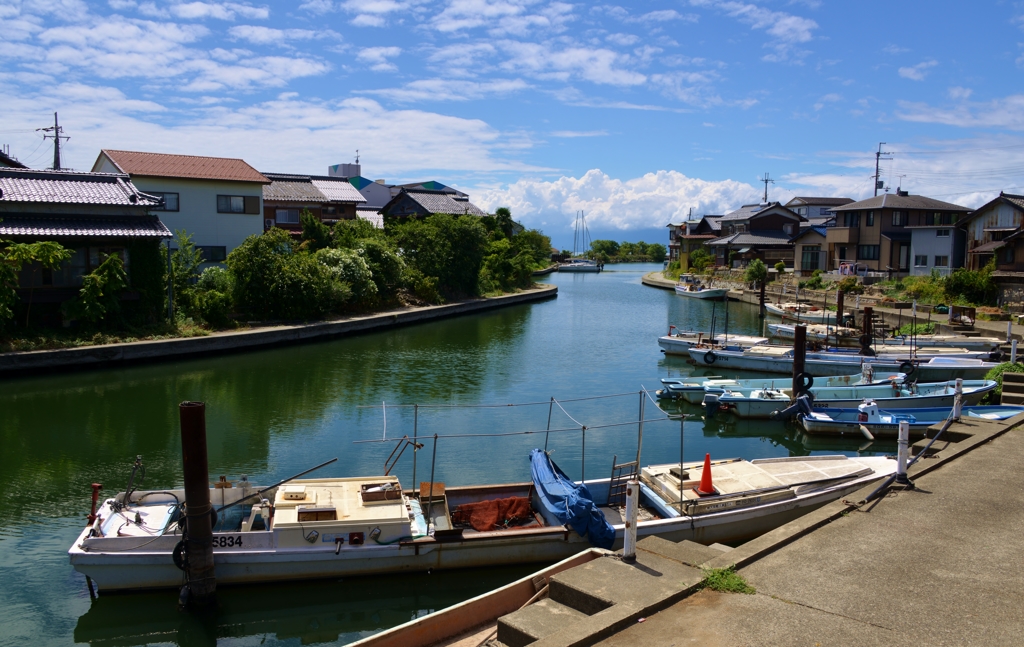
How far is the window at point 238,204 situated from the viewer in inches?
1531

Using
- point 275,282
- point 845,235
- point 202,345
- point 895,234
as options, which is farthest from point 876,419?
point 845,235

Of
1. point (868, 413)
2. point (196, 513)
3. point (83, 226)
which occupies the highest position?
point (83, 226)

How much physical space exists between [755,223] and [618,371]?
51.6 metres

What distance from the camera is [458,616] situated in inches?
324

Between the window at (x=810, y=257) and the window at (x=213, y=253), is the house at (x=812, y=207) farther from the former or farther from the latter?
the window at (x=213, y=253)

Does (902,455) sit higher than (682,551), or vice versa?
(902,455)

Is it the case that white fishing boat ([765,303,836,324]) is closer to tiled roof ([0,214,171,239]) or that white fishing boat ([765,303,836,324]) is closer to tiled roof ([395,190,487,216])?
tiled roof ([395,190,487,216])

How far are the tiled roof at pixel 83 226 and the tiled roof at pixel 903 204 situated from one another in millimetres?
44275

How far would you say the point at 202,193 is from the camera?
125 feet

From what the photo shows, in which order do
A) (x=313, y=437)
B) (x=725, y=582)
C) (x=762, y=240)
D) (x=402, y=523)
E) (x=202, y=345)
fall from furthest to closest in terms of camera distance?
(x=762, y=240) < (x=202, y=345) < (x=313, y=437) < (x=402, y=523) < (x=725, y=582)

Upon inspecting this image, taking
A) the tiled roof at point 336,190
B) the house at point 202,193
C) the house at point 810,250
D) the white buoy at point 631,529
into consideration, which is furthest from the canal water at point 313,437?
the house at point 810,250

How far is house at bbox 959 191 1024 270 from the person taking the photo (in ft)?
129

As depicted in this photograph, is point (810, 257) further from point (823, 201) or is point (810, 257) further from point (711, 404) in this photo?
point (711, 404)

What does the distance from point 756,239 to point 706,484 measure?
207 feet
